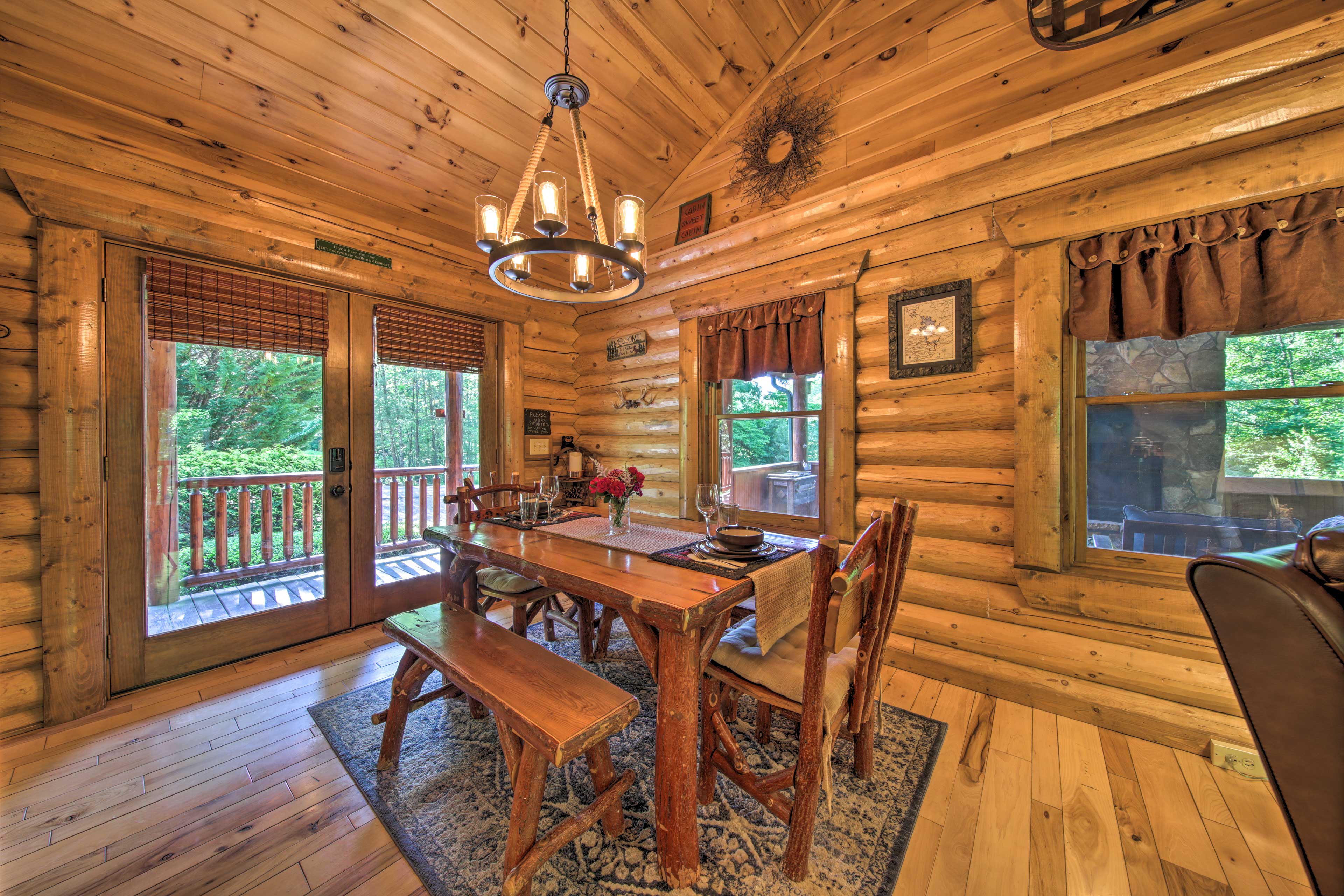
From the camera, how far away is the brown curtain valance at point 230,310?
8.18 ft

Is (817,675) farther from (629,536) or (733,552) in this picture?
(629,536)

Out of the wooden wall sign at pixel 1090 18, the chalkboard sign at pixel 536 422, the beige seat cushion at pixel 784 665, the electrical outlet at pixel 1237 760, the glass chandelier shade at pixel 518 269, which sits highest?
the wooden wall sign at pixel 1090 18

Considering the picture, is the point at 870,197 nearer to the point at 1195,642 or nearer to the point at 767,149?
the point at 767,149

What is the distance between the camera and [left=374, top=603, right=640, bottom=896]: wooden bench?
126 cm

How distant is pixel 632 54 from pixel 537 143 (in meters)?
1.63

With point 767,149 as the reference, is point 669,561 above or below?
below

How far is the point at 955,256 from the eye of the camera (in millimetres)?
2494

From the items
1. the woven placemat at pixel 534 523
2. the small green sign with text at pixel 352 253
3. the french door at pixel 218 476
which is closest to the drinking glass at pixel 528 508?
the woven placemat at pixel 534 523

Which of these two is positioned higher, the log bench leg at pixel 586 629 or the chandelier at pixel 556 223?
the chandelier at pixel 556 223

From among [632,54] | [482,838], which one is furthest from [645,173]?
[482,838]

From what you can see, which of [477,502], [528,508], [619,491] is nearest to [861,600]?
[619,491]

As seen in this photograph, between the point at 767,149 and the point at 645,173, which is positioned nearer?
the point at 767,149

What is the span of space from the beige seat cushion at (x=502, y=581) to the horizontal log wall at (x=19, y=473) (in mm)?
1960

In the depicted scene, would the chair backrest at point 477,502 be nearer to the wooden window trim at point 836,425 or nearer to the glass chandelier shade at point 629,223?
the wooden window trim at point 836,425
